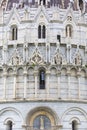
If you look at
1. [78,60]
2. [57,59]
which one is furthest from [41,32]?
[78,60]

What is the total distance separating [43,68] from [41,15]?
5415 mm

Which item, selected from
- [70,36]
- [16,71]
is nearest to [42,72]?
[16,71]

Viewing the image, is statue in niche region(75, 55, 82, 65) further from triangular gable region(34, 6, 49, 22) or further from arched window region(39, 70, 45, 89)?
triangular gable region(34, 6, 49, 22)

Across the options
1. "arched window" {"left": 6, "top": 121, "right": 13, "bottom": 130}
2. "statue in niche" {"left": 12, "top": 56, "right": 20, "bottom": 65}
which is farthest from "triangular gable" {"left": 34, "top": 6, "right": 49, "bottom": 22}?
"arched window" {"left": 6, "top": 121, "right": 13, "bottom": 130}

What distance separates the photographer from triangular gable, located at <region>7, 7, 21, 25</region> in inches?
1380

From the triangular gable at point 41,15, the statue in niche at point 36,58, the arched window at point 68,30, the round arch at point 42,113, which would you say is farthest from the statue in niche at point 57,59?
the round arch at point 42,113

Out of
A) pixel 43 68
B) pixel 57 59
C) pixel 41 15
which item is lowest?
pixel 43 68

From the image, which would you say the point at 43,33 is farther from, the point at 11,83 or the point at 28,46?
the point at 11,83

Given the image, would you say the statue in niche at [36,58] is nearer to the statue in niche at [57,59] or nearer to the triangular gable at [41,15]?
the statue in niche at [57,59]

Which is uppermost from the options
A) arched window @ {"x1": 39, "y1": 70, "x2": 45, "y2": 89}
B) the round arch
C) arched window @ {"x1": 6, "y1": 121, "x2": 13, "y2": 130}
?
arched window @ {"x1": 39, "y1": 70, "x2": 45, "y2": 89}

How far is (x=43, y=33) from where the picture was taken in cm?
3453

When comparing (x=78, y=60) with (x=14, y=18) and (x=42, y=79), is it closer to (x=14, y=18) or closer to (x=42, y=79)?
(x=42, y=79)

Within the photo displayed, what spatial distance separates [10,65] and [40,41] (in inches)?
144

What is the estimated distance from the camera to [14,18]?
35.2 m
